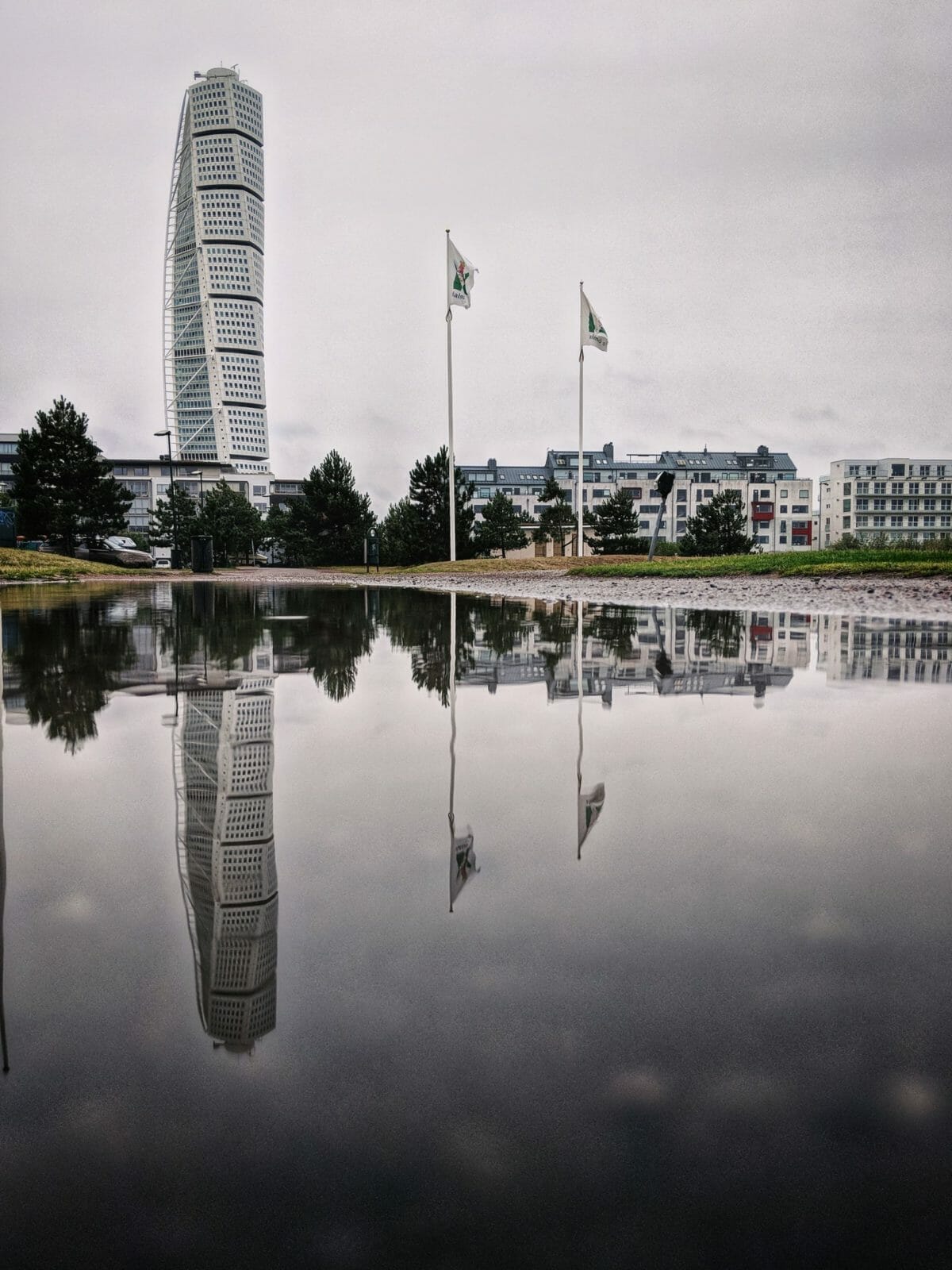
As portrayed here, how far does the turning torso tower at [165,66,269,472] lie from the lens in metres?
186

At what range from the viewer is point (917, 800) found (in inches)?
141

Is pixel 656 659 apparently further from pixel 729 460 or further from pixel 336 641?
pixel 729 460

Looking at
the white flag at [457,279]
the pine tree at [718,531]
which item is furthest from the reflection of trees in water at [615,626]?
the pine tree at [718,531]

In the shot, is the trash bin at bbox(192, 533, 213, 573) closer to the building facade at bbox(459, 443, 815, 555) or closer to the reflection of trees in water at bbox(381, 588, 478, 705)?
the reflection of trees in water at bbox(381, 588, 478, 705)

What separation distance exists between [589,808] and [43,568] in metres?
29.3

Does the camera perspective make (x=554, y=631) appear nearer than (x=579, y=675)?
No

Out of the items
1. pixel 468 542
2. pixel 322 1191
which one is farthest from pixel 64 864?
pixel 468 542

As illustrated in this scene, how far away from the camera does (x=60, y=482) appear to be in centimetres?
4950

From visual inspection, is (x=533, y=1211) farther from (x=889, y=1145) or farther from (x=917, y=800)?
(x=917, y=800)

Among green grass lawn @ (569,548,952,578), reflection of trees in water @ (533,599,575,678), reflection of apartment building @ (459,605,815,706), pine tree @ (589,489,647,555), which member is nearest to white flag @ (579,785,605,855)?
reflection of apartment building @ (459,605,815,706)

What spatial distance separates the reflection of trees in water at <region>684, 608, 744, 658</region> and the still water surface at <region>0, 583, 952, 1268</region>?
432 centimetres

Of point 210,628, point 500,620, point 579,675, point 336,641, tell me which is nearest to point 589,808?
point 579,675

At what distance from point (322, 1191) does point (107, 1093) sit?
19.7 inches

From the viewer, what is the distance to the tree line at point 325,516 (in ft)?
161
